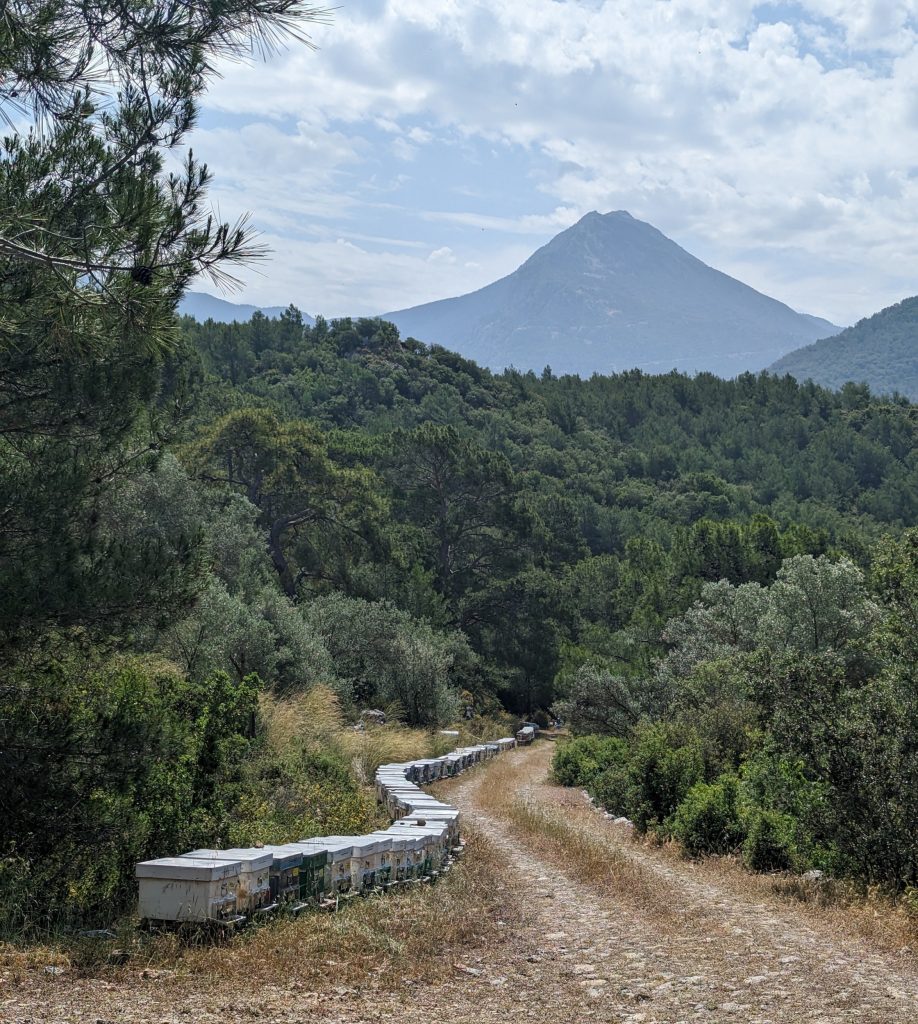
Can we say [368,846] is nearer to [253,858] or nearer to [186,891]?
[253,858]

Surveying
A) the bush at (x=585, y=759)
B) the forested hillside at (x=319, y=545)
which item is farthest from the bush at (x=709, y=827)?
the bush at (x=585, y=759)

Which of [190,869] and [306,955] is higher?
[190,869]

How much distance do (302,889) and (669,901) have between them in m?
3.39

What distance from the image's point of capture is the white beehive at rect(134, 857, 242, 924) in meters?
6.81

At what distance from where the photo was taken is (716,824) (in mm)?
12492

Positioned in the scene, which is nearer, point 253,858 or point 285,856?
point 253,858

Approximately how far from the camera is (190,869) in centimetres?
679

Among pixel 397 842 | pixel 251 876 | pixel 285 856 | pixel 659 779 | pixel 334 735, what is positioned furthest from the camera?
pixel 334 735

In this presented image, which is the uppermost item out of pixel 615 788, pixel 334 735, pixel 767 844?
pixel 767 844

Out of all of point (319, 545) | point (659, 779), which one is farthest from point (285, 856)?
point (319, 545)

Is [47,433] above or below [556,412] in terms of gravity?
below

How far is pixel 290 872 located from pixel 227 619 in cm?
1295

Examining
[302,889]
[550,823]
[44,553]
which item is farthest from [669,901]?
[44,553]

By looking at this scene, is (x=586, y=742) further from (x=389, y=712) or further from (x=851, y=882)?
(x=851, y=882)
